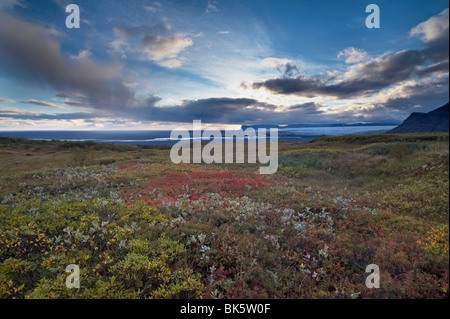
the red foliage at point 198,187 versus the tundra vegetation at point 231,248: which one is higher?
the red foliage at point 198,187

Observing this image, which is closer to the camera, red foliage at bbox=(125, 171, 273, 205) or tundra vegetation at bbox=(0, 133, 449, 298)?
tundra vegetation at bbox=(0, 133, 449, 298)

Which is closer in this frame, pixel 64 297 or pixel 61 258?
pixel 64 297

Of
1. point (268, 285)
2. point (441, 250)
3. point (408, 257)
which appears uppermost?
point (441, 250)

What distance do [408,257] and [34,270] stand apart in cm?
1083

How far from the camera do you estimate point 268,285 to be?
531cm

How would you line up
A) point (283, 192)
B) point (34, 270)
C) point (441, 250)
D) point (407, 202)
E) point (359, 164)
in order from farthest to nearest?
1. point (359, 164)
2. point (283, 192)
3. point (407, 202)
4. point (34, 270)
5. point (441, 250)

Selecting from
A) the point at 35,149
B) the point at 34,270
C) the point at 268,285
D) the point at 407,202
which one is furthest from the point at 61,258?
the point at 35,149

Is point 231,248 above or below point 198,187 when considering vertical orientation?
below

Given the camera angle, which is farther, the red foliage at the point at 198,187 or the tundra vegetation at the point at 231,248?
the red foliage at the point at 198,187

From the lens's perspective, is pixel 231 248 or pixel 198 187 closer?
pixel 231 248

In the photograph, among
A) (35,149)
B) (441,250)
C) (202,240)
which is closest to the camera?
(441,250)

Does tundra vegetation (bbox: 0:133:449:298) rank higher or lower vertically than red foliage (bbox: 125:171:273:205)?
lower
